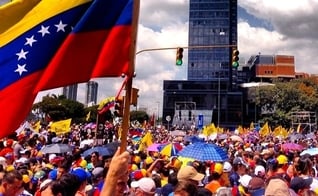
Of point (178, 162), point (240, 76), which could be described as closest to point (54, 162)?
point (178, 162)

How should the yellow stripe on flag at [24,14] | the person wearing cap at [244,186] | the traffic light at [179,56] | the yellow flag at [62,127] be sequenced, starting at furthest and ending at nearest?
the traffic light at [179,56], the yellow flag at [62,127], the person wearing cap at [244,186], the yellow stripe on flag at [24,14]

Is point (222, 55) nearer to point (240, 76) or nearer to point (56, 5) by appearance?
point (240, 76)

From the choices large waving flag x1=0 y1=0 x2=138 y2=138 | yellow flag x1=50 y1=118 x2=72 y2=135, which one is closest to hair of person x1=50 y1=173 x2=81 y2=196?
large waving flag x1=0 y1=0 x2=138 y2=138

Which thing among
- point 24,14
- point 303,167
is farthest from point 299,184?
point 24,14

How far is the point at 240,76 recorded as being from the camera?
140m

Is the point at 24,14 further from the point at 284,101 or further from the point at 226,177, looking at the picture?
the point at 284,101

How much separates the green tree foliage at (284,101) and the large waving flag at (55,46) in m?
75.3

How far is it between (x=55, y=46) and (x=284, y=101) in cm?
7628

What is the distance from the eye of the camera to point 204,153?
1023 centimetres

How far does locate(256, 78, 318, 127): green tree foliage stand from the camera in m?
77.1

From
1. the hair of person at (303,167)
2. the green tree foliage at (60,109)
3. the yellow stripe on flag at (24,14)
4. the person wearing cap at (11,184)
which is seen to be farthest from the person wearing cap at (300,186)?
the green tree foliage at (60,109)

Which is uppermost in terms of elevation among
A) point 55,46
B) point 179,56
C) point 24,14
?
point 179,56

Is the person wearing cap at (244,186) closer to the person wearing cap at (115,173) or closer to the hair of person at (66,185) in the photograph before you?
the hair of person at (66,185)

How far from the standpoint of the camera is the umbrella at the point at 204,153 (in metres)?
10.1
